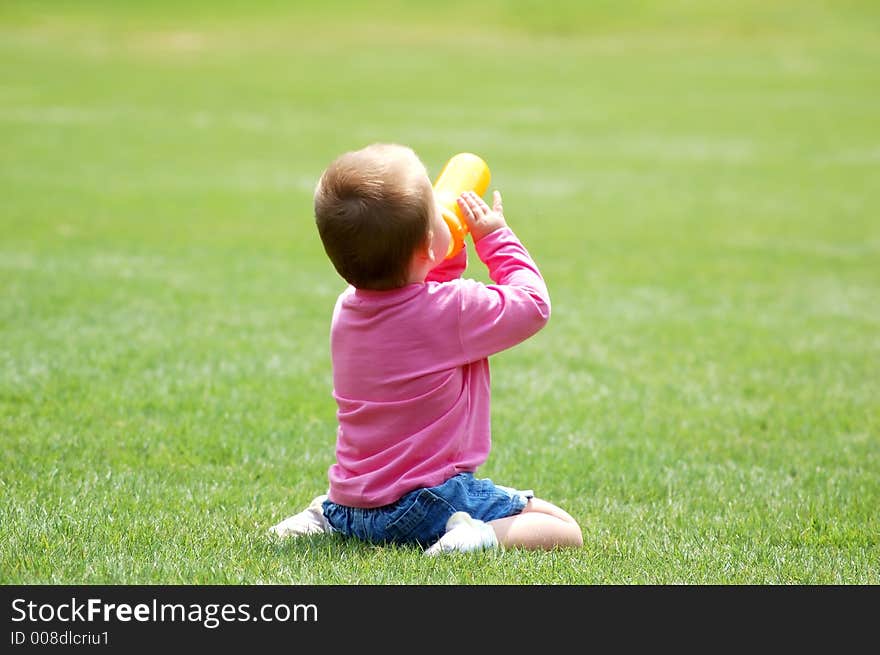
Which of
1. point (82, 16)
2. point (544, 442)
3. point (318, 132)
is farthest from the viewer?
point (82, 16)

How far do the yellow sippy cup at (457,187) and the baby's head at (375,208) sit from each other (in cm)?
22

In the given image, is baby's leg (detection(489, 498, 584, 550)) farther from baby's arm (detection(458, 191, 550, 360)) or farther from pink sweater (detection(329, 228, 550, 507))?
baby's arm (detection(458, 191, 550, 360))

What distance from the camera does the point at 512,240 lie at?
3904 mm

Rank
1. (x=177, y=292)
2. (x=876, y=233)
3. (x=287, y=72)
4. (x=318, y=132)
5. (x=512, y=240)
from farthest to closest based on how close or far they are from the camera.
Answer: (x=287, y=72) < (x=318, y=132) < (x=876, y=233) < (x=177, y=292) < (x=512, y=240)

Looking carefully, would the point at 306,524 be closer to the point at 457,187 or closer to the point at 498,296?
the point at 498,296

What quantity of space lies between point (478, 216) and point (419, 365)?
52 cm

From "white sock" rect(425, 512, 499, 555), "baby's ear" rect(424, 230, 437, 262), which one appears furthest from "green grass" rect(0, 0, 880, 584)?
"baby's ear" rect(424, 230, 437, 262)

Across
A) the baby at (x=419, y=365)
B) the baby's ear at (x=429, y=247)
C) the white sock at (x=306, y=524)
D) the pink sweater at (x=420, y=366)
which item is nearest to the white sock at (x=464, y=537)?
the baby at (x=419, y=365)

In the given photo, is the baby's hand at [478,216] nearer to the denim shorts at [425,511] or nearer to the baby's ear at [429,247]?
the baby's ear at [429,247]

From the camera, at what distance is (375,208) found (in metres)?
3.53

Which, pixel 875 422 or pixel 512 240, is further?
pixel 875 422
